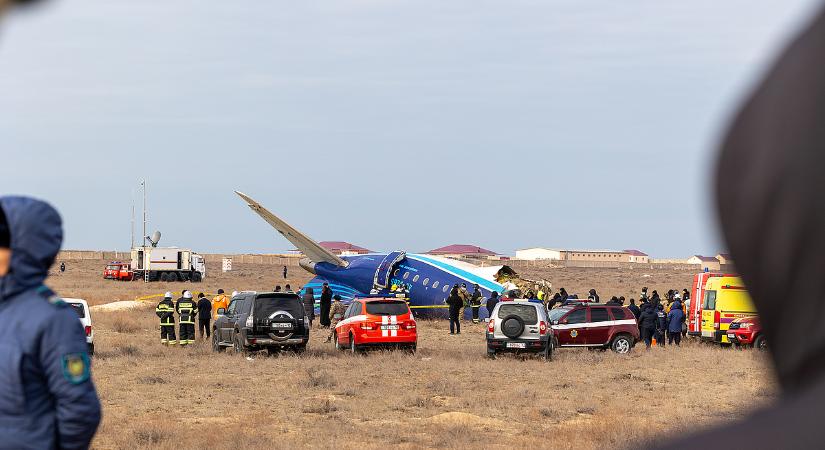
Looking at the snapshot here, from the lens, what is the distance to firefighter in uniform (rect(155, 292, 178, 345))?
30.4 meters

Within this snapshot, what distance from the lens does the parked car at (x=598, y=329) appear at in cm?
2922

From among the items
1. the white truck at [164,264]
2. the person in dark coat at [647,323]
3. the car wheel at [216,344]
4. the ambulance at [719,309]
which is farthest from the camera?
the white truck at [164,264]

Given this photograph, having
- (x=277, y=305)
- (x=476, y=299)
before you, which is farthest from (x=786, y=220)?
(x=476, y=299)

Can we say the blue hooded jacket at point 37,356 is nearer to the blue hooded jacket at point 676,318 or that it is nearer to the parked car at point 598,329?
the parked car at point 598,329

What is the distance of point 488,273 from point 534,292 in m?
1.92

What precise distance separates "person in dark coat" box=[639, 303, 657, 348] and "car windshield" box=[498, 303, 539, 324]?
5057 millimetres

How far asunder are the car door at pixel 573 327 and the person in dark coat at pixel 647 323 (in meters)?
2.37

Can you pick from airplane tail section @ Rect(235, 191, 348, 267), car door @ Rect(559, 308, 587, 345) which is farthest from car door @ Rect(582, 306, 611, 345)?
airplane tail section @ Rect(235, 191, 348, 267)

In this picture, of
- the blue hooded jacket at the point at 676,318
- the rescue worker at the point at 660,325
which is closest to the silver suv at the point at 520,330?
the blue hooded jacket at the point at 676,318

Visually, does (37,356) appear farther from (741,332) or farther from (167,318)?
(741,332)

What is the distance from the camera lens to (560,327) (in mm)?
29406

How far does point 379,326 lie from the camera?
27797mm

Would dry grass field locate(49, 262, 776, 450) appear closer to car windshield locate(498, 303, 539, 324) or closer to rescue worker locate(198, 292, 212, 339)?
car windshield locate(498, 303, 539, 324)

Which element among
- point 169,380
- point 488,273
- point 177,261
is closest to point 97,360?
point 169,380
